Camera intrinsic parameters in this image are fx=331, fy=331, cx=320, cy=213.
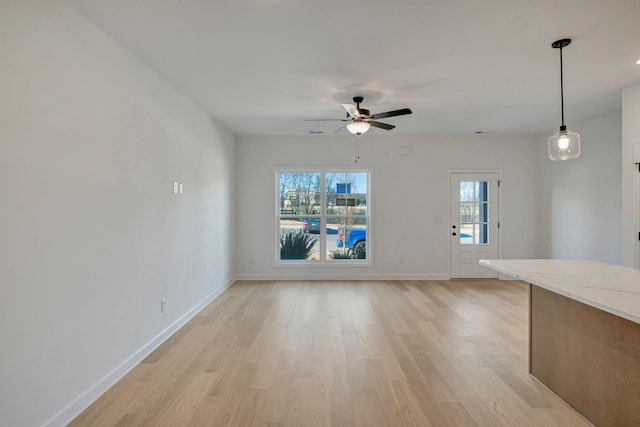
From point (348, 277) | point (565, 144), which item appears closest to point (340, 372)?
point (565, 144)

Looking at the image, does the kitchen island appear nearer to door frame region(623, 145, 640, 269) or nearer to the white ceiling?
door frame region(623, 145, 640, 269)

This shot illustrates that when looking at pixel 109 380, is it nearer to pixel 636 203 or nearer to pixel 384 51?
pixel 384 51

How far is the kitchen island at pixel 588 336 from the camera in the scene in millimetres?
1812

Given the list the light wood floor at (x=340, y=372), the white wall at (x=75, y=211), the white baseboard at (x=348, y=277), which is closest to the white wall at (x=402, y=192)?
the white baseboard at (x=348, y=277)

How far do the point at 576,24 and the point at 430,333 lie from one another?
9.83 feet

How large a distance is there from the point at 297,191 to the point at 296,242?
0.99 metres

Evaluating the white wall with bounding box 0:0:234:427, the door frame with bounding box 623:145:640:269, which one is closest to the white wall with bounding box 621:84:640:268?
the door frame with bounding box 623:145:640:269

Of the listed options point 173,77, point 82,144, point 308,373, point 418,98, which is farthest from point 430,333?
point 173,77

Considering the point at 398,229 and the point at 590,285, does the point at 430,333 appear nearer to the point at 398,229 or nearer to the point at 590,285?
the point at 590,285

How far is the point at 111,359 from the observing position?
2.56 m

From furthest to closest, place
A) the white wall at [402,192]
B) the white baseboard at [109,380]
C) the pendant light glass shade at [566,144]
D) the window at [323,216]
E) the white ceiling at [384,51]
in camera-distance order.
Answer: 1. the window at [323,216]
2. the white wall at [402,192]
3. the pendant light glass shade at [566,144]
4. the white ceiling at [384,51]
5. the white baseboard at [109,380]

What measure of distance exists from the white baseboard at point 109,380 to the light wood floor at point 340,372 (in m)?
0.05

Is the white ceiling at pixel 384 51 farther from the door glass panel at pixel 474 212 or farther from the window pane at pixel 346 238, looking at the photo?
the window pane at pixel 346 238

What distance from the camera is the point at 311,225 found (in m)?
6.46
